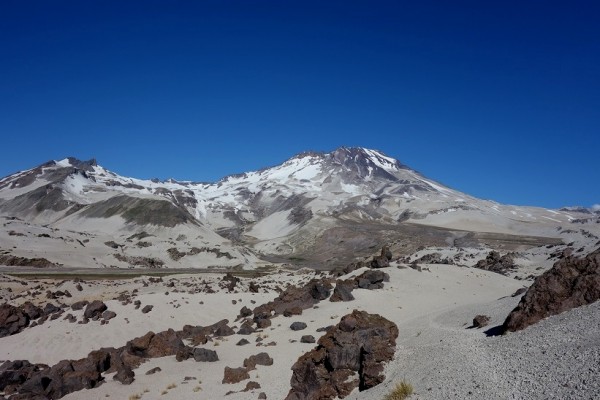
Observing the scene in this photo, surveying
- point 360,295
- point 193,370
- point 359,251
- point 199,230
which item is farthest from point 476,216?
point 193,370

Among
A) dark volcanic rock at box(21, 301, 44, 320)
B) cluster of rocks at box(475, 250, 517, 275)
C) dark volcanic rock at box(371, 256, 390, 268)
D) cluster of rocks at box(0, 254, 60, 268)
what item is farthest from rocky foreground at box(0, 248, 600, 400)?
cluster of rocks at box(0, 254, 60, 268)

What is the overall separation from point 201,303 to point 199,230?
9175cm

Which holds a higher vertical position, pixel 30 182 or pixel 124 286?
pixel 30 182

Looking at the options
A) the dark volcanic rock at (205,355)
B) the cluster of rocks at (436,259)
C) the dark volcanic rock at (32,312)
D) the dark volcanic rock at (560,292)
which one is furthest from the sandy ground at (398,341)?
the cluster of rocks at (436,259)

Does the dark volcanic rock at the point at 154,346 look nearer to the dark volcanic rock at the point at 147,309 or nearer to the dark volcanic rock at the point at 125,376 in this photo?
the dark volcanic rock at the point at 125,376

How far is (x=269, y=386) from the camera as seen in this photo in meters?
16.5

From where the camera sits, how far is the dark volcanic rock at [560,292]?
13741 millimetres

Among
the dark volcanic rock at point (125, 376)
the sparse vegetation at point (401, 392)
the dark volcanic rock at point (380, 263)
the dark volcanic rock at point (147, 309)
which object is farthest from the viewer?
the dark volcanic rock at point (380, 263)

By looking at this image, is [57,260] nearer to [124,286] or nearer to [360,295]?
[124,286]

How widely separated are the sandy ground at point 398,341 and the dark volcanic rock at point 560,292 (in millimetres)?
691

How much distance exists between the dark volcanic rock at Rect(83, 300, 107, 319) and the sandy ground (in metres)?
0.85

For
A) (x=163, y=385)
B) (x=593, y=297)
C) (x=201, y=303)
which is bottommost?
(x=163, y=385)

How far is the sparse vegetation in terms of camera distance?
11.3 metres

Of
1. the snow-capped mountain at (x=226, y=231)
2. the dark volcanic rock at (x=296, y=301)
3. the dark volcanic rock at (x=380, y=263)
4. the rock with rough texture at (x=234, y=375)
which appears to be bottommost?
the rock with rough texture at (x=234, y=375)
